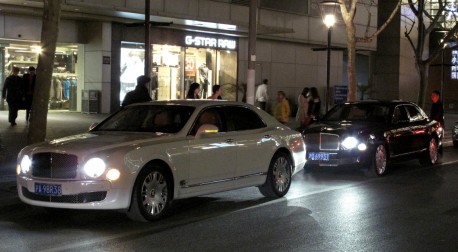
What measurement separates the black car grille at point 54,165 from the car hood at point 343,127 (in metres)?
6.43

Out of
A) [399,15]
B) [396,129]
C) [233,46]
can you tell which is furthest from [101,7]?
[399,15]

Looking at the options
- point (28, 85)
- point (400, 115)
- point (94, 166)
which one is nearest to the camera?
point (94, 166)

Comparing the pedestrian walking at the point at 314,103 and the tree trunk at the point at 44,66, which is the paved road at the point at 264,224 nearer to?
the tree trunk at the point at 44,66

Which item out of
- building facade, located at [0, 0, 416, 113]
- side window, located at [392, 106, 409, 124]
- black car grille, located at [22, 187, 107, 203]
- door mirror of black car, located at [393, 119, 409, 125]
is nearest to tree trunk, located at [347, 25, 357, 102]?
building facade, located at [0, 0, 416, 113]

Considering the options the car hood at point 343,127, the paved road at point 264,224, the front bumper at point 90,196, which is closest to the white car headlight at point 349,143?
the car hood at point 343,127

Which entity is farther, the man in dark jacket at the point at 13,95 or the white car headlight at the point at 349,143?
the man in dark jacket at the point at 13,95

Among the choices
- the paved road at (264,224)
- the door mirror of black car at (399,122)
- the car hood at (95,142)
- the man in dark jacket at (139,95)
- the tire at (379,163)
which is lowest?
the paved road at (264,224)

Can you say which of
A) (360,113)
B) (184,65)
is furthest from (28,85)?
(360,113)

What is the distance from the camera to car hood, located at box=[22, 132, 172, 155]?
25.3 ft

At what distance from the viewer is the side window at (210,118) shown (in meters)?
8.97

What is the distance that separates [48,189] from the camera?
25.3ft

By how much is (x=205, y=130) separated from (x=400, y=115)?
21.5ft

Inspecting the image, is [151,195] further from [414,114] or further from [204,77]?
[204,77]

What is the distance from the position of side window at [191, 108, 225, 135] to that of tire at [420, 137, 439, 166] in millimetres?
6998
